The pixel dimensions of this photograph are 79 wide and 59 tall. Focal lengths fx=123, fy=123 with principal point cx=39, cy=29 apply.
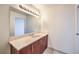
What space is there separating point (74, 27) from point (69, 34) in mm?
146

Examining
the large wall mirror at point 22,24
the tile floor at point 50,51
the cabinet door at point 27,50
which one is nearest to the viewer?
the cabinet door at point 27,50

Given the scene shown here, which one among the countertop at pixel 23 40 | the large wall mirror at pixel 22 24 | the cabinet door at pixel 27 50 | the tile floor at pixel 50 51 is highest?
the large wall mirror at pixel 22 24

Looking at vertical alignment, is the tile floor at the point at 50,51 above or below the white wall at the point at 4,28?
below

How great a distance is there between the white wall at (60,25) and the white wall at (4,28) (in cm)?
62

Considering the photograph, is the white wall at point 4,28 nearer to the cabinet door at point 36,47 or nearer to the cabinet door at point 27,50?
the cabinet door at point 27,50

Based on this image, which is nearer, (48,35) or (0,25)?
(0,25)

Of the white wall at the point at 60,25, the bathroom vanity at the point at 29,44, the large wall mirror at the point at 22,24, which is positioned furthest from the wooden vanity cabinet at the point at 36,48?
the large wall mirror at the point at 22,24

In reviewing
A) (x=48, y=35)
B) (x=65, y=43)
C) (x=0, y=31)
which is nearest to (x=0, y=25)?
(x=0, y=31)

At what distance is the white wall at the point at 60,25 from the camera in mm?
2049

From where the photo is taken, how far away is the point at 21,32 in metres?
2.19

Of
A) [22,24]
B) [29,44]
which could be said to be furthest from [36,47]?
[22,24]

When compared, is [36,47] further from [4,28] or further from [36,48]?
[4,28]

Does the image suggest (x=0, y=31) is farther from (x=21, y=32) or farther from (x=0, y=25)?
(x=21, y=32)

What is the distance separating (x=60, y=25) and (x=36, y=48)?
0.58 m
